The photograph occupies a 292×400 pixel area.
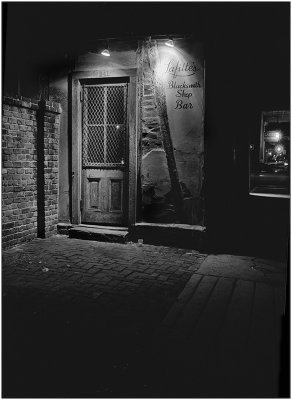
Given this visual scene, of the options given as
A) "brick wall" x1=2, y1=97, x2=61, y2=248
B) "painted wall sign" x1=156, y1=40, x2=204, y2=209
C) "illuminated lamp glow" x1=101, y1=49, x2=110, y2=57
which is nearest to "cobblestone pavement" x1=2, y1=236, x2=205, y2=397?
"brick wall" x1=2, y1=97, x2=61, y2=248

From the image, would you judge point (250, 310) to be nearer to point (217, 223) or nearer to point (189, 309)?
point (189, 309)

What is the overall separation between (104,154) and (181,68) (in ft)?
7.75

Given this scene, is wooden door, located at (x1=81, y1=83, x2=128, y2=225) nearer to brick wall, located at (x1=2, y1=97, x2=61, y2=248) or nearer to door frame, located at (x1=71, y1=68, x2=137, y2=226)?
door frame, located at (x1=71, y1=68, x2=137, y2=226)

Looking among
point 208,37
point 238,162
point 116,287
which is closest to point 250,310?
point 116,287

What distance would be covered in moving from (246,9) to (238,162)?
288cm

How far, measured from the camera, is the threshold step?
701 cm

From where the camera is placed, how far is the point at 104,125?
7320 millimetres

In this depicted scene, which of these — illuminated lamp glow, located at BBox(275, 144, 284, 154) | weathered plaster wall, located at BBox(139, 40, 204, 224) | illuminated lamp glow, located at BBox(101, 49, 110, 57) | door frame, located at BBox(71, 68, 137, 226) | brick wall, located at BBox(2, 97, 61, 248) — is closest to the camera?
brick wall, located at BBox(2, 97, 61, 248)

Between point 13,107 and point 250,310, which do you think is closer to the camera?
point 250,310

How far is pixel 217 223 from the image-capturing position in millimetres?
6559

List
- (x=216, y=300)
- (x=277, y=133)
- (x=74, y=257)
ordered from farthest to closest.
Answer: (x=277, y=133) < (x=74, y=257) < (x=216, y=300)

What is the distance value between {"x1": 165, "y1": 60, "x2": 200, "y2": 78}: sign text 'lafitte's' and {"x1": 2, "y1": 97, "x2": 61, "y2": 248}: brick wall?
102 inches

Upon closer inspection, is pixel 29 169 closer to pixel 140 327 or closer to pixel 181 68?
pixel 181 68

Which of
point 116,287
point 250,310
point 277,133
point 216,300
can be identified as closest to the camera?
point 250,310
